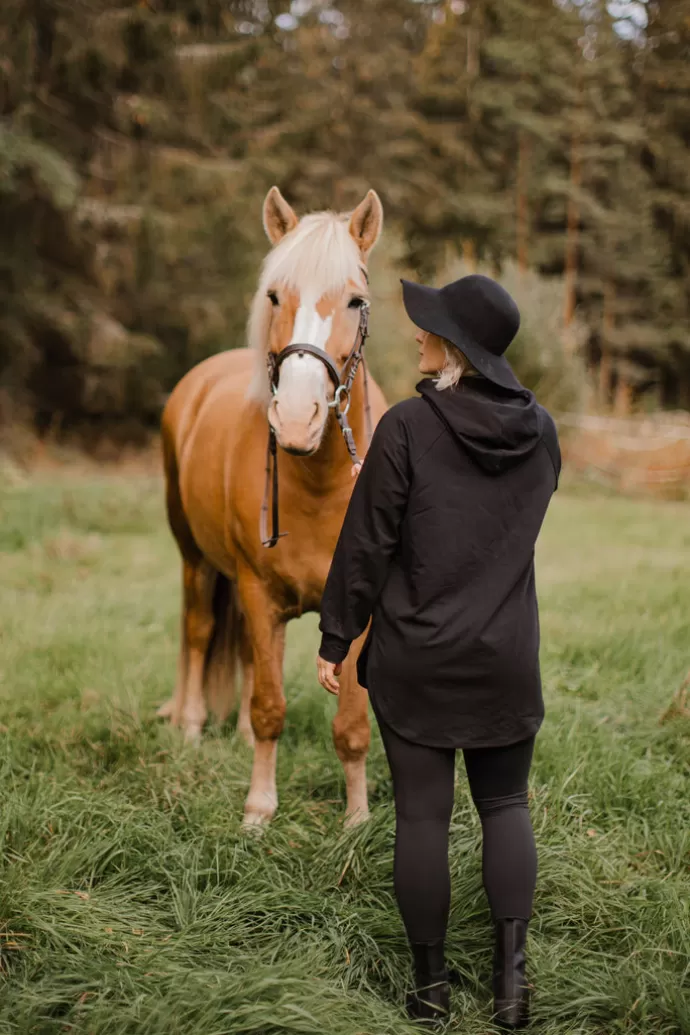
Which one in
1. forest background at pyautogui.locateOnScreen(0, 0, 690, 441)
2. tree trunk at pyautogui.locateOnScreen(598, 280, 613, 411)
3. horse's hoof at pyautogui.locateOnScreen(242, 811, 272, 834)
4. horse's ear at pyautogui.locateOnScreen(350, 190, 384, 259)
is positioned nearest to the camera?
horse's hoof at pyautogui.locateOnScreen(242, 811, 272, 834)

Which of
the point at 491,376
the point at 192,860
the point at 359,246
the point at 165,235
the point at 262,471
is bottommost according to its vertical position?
the point at 192,860

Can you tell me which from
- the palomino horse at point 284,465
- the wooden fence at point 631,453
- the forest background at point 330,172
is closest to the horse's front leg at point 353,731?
the palomino horse at point 284,465

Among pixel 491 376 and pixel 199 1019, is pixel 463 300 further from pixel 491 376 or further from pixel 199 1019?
pixel 199 1019

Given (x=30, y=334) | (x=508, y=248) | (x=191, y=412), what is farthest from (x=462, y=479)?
(x=508, y=248)

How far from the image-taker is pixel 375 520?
2213 mm

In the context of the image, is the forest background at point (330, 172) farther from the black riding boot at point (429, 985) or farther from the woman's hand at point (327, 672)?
the black riding boot at point (429, 985)

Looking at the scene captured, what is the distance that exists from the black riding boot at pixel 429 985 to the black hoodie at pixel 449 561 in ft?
1.83

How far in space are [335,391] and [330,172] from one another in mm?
22332

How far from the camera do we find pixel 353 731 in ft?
10.7

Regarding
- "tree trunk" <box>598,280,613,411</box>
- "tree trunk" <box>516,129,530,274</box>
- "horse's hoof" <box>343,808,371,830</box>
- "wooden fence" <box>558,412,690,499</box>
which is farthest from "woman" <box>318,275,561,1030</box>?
"tree trunk" <box>598,280,613,411</box>

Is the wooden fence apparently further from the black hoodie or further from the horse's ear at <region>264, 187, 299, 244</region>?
the black hoodie

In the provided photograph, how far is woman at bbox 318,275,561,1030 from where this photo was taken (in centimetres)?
220

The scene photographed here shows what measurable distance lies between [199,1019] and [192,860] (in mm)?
796

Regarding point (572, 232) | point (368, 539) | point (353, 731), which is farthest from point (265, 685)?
point (572, 232)
